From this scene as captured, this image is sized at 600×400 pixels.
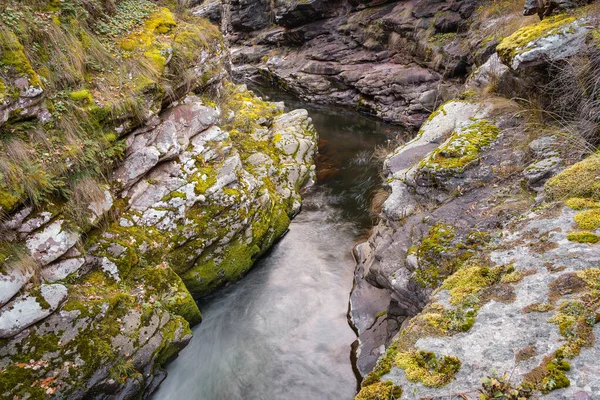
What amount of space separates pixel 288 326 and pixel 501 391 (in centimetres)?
694

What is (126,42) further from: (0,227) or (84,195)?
(0,227)

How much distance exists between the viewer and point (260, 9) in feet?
129

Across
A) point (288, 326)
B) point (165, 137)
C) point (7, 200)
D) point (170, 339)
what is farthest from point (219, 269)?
point (7, 200)

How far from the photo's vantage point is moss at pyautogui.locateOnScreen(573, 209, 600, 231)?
13.4 feet

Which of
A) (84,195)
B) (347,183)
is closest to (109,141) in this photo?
(84,195)

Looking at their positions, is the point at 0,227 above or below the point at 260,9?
below

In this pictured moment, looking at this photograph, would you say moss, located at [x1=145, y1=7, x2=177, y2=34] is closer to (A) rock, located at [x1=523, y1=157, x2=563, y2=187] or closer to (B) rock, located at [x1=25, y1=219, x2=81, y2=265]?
(B) rock, located at [x1=25, y1=219, x2=81, y2=265]

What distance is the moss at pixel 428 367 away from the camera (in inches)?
122

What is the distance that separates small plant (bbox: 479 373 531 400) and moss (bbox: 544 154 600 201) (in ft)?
10.2

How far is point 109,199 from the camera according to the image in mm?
7945

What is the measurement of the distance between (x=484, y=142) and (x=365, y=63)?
21604 millimetres

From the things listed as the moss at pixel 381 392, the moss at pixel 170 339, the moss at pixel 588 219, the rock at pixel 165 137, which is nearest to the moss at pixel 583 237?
the moss at pixel 588 219

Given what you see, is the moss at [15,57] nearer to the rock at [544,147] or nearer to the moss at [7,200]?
the moss at [7,200]

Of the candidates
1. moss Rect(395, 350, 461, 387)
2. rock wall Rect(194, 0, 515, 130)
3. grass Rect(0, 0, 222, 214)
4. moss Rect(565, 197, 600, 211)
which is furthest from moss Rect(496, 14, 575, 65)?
grass Rect(0, 0, 222, 214)
